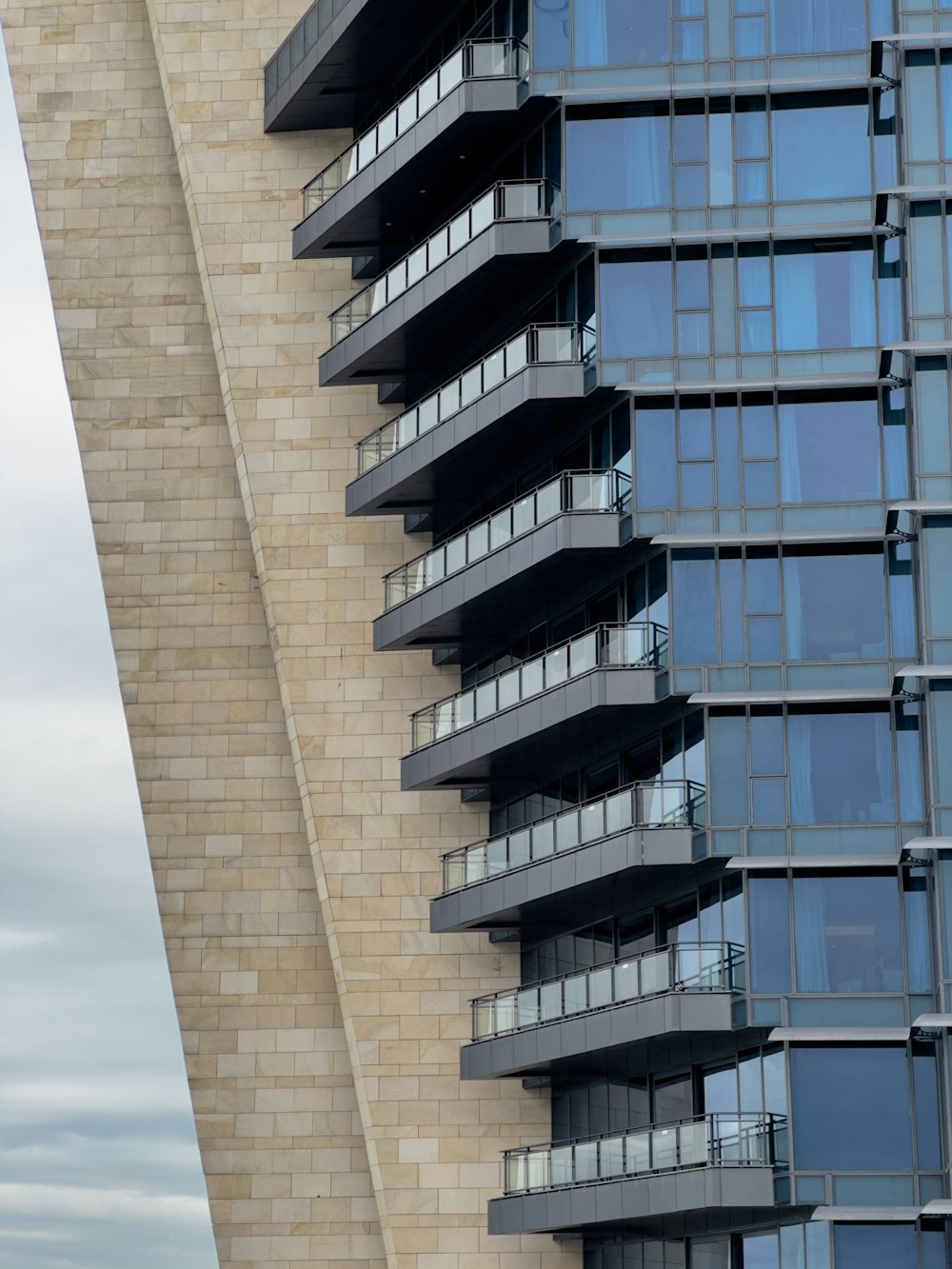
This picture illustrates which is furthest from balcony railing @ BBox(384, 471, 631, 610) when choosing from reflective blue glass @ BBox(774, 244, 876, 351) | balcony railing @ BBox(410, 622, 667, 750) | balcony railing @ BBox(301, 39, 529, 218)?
balcony railing @ BBox(301, 39, 529, 218)

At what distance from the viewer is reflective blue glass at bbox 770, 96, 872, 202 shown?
148 feet

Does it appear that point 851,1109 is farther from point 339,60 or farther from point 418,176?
point 339,60

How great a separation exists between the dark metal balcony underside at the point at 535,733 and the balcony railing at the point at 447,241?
11.4 m

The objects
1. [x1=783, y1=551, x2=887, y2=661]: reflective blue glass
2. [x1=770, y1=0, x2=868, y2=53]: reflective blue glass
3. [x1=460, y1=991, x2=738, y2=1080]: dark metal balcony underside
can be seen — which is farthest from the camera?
[x1=770, y1=0, x2=868, y2=53]: reflective blue glass

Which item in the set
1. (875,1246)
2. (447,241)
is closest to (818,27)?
(447,241)

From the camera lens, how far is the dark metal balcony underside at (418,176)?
48.5m

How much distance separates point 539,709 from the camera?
46.2 m

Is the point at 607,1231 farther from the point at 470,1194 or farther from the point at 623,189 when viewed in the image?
the point at 623,189

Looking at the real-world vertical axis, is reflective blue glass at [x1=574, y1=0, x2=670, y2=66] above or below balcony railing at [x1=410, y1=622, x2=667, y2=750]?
above

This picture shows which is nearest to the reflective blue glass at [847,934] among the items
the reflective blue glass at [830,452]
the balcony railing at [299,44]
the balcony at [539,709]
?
the balcony at [539,709]

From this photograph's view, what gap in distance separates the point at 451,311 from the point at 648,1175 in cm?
2168

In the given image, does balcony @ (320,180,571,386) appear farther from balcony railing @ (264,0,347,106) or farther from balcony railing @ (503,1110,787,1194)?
balcony railing @ (503,1110,787,1194)

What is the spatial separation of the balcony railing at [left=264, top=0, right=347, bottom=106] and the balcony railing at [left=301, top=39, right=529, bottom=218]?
292 centimetres

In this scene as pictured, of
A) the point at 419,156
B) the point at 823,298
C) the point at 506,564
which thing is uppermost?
the point at 419,156
